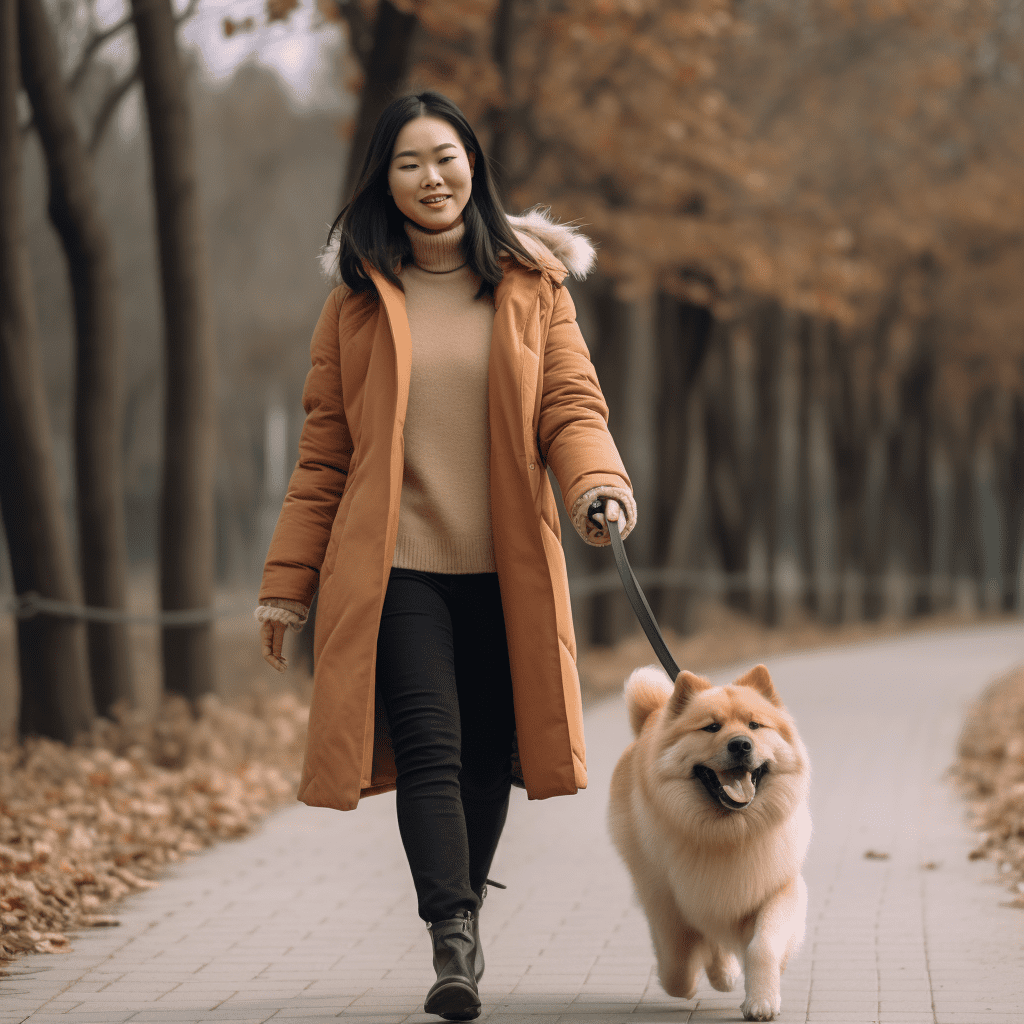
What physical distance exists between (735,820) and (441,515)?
113 cm

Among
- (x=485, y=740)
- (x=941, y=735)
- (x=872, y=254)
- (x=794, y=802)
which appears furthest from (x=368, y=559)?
(x=872, y=254)

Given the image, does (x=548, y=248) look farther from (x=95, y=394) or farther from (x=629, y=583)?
(x=95, y=394)

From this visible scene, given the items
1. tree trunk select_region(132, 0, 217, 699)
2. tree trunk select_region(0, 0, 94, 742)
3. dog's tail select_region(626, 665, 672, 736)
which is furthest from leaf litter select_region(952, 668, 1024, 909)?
tree trunk select_region(0, 0, 94, 742)

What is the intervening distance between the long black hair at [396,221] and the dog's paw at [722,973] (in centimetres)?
204

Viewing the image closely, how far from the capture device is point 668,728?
4.34 meters

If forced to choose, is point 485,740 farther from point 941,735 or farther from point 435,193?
point 941,735

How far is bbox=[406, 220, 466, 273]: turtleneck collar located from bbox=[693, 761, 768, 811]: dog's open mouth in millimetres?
1551

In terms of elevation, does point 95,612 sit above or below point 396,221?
below

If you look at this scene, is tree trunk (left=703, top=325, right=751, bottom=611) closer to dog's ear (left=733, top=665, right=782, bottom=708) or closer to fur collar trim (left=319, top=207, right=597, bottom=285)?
fur collar trim (left=319, top=207, right=597, bottom=285)

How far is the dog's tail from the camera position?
15.5 feet

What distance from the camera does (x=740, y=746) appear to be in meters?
4.16

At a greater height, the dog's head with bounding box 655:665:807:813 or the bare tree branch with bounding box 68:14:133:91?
the bare tree branch with bounding box 68:14:133:91

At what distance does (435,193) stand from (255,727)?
6186 millimetres

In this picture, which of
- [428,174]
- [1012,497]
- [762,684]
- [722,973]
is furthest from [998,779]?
[1012,497]
